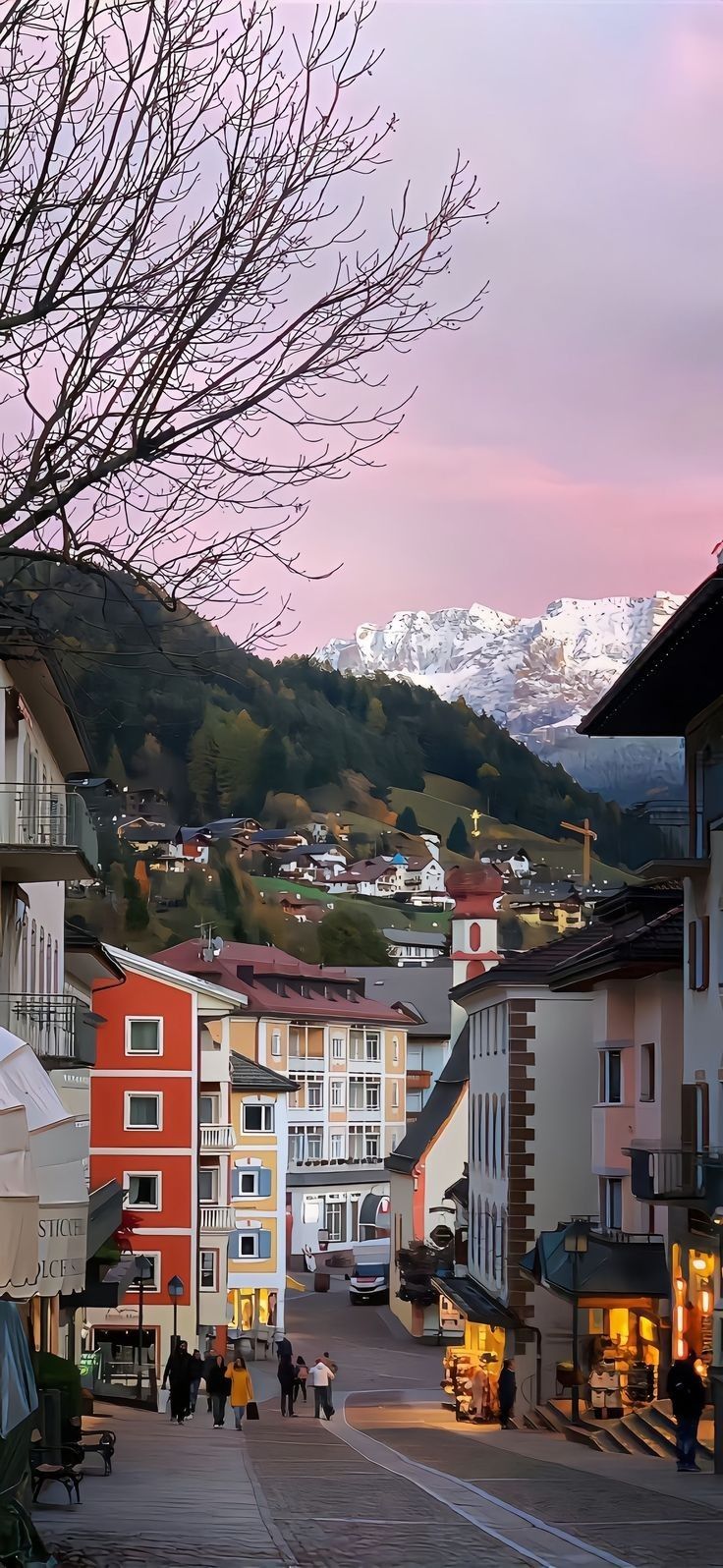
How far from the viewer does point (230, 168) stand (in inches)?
477

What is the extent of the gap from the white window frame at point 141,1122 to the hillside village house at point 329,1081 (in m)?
32.7

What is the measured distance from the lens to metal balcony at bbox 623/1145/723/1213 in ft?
100

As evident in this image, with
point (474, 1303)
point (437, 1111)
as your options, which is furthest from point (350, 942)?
point (474, 1303)

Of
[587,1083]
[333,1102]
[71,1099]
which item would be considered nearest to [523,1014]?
[587,1083]

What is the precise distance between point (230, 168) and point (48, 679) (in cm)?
1973

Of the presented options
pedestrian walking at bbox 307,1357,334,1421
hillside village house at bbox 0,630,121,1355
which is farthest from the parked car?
pedestrian walking at bbox 307,1357,334,1421

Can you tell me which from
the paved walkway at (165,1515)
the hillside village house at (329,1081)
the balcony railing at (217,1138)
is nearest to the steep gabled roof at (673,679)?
the paved walkway at (165,1515)

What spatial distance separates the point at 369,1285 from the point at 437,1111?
8.51 meters

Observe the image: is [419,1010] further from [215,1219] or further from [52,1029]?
[52,1029]

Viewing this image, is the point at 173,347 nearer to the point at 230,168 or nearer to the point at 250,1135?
the point at 230,168

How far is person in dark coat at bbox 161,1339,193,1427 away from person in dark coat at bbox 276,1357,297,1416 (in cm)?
525

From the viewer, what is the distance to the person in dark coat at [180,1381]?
37.2 meters

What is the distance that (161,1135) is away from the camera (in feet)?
206

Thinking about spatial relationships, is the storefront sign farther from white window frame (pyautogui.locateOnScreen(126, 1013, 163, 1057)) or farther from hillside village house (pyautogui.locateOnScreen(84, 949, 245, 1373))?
white window frame (pyautogui.locateOnScreen(126, 1013, 163, 1057))
